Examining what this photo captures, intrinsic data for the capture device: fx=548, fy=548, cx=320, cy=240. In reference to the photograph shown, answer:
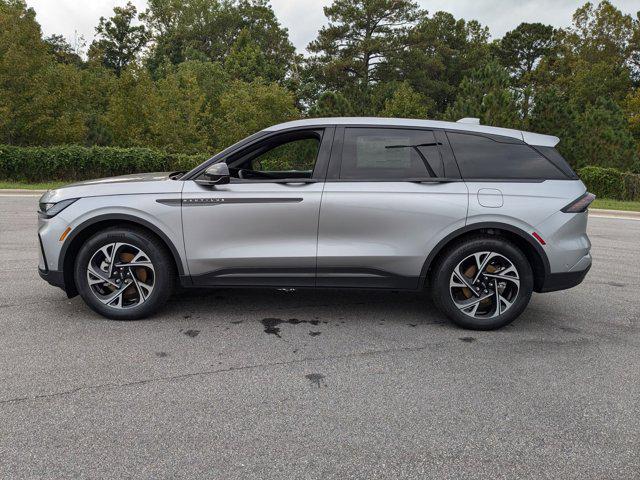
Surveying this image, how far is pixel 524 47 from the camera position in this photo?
6256 cm

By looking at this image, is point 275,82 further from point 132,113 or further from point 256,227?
point 256,227

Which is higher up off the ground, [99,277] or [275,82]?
[275,82]

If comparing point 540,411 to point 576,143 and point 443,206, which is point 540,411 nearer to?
point 443,206

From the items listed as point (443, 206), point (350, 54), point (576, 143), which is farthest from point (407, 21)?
point (443, 206)

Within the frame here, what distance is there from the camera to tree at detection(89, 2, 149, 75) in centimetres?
7038

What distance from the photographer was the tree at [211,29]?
6775cm

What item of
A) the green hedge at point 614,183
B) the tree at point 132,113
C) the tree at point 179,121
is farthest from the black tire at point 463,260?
the tree at point 132,113

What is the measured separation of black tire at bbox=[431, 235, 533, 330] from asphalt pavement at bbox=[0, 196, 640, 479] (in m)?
0.13

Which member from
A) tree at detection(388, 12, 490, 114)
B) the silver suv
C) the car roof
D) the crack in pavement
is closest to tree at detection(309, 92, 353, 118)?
tree at detection(388, 12, 490, 114)

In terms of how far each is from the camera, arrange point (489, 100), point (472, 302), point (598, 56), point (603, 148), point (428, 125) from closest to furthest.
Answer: point (472, 302)
point (428, 125)
point (489, 100)
point (603, 148)
point (598, 56)

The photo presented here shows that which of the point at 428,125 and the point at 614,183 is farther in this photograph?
the point at 614,183

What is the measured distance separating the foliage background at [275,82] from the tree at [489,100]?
2.7 inches

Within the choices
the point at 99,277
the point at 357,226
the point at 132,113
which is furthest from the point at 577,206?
the point at 132,113

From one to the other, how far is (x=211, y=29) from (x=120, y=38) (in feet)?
38.9
